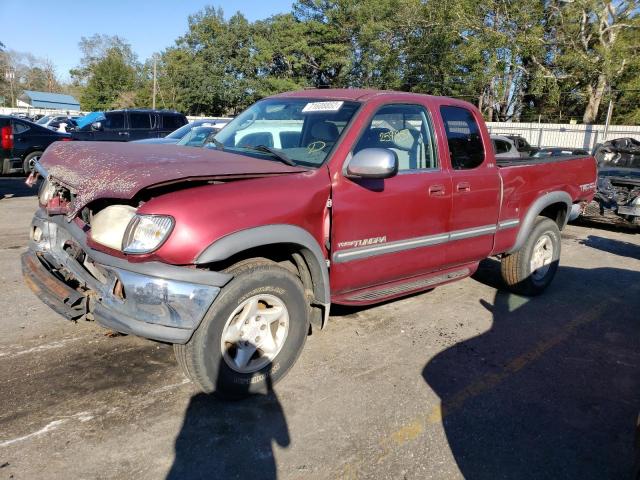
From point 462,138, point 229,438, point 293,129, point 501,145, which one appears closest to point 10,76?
point 501,145

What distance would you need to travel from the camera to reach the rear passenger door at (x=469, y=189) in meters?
4.48

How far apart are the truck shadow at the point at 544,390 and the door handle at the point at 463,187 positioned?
1.26 m

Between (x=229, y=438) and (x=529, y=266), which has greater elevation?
(x=529, y=266)

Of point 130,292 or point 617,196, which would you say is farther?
point 617,196

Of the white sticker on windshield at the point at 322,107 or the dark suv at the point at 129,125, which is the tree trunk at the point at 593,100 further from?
the white sticker on windshield at the point at 322,107

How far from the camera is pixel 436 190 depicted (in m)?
4.22

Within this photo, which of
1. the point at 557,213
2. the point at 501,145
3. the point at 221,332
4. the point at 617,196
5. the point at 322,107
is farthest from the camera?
the point at 617,196

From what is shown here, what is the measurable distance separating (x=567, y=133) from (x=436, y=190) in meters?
24.1

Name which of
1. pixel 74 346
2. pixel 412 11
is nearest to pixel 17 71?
pixel 412 11

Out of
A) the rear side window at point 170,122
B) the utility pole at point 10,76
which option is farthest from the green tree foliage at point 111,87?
the rear side window at point 170,122

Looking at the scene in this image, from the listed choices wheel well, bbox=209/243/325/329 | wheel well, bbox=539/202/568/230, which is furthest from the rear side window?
wheel well, bbox=209/243/325/329

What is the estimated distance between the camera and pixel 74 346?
3.89 metres

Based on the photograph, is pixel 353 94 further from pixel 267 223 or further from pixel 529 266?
pixel 529 266

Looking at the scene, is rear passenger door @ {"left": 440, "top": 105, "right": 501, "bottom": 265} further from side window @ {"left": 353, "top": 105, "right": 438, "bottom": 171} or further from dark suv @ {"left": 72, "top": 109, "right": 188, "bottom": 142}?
dark suv @ {"left": 72, "top": 109, "right": 188, "bottom": 142}
